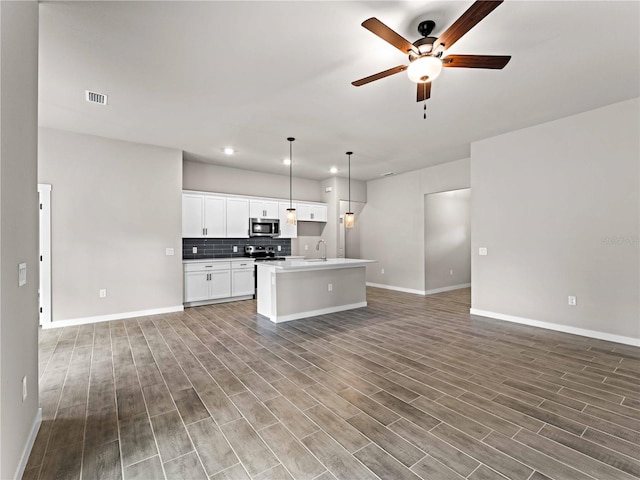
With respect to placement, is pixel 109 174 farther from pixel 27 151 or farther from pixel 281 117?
pixel 27 151

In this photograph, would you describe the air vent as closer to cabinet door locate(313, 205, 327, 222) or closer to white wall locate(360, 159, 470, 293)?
cabinet door locate(313, 205, 327, 222)

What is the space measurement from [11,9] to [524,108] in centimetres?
482

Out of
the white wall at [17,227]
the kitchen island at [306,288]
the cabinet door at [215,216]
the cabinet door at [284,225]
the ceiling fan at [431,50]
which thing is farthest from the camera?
the cabinet door at [284,225]

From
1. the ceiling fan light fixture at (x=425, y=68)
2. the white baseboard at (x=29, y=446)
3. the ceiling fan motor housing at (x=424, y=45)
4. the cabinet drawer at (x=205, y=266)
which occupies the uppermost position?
the ceiling fan motor housing at (x=424, y=45)

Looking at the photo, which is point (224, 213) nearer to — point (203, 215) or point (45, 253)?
point (203, 215)

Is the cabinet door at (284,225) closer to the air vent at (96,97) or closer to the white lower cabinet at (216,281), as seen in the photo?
the white lower cabinet at (216,281)

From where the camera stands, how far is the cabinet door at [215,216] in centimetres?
622

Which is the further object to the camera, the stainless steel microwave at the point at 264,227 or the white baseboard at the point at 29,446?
the stainless steel microwave at the point at 264,227

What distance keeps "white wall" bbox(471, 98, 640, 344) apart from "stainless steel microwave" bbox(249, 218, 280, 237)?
4200mm

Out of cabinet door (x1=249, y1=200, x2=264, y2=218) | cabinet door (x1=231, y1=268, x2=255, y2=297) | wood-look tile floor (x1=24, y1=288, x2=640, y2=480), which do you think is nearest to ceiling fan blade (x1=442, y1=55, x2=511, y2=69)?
wood-look tile floor (x1=24, y1=288, x2=640, y2=480)

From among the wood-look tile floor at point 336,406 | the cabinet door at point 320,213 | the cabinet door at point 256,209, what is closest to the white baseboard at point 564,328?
the wood-look tile floor at point 336,406

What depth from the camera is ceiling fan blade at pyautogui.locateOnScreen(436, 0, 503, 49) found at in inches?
67.4

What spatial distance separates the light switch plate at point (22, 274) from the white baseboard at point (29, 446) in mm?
962

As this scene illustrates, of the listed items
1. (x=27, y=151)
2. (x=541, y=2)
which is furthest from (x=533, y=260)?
(x=27, y=151)
